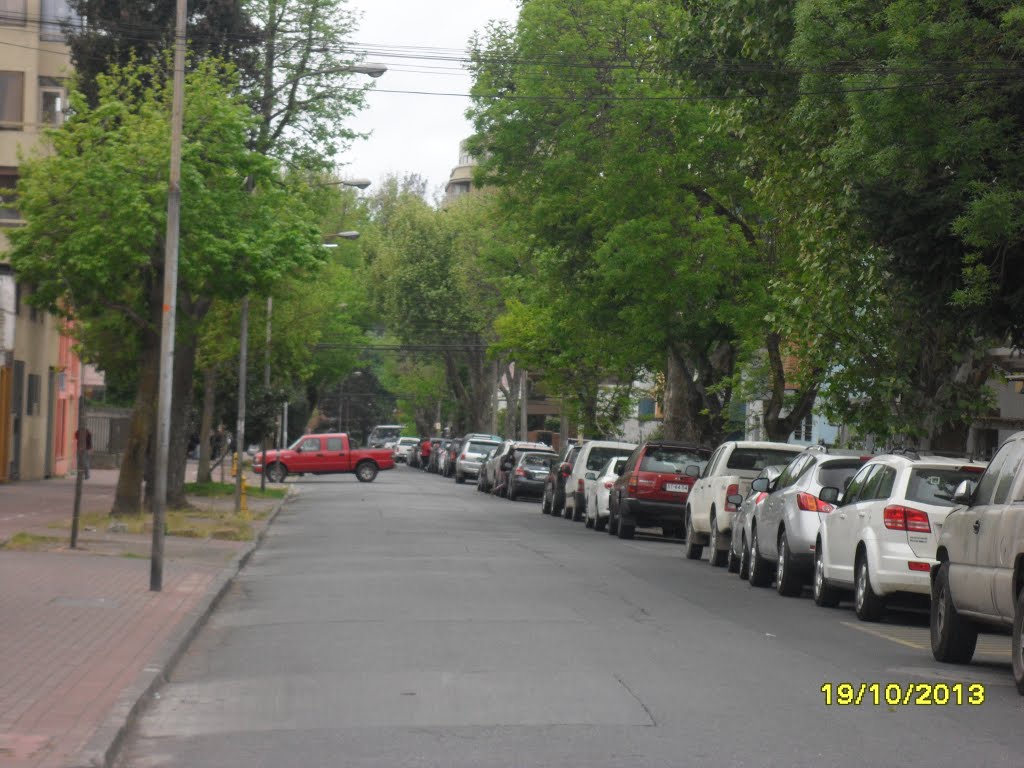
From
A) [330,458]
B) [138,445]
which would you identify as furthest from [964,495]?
[330,458]

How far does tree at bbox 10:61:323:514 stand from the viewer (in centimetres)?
2675

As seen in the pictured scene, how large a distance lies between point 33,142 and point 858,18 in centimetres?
3395

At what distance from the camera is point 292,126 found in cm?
4069

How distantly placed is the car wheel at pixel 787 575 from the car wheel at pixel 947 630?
19.8ft

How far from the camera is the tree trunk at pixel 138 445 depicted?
2898cm

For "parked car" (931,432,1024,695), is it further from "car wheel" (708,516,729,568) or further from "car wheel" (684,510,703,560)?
"car wheel" (684,510,703,560)

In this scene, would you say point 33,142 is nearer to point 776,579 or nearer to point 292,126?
point 292,126

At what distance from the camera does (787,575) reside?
1905cm

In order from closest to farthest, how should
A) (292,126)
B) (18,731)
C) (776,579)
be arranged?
(18,731)
(776,579)
(292,126)

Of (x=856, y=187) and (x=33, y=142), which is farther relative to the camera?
(x=33, y=142)

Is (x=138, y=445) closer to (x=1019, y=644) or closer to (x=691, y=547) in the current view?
(x=691, y=547)

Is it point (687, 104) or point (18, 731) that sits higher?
point (687, 104)

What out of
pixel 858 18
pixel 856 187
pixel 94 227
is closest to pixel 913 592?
pixel 856 187

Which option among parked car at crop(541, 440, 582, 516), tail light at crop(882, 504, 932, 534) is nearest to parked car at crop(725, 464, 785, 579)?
tail light at crop(882, 504, 932, 534)
